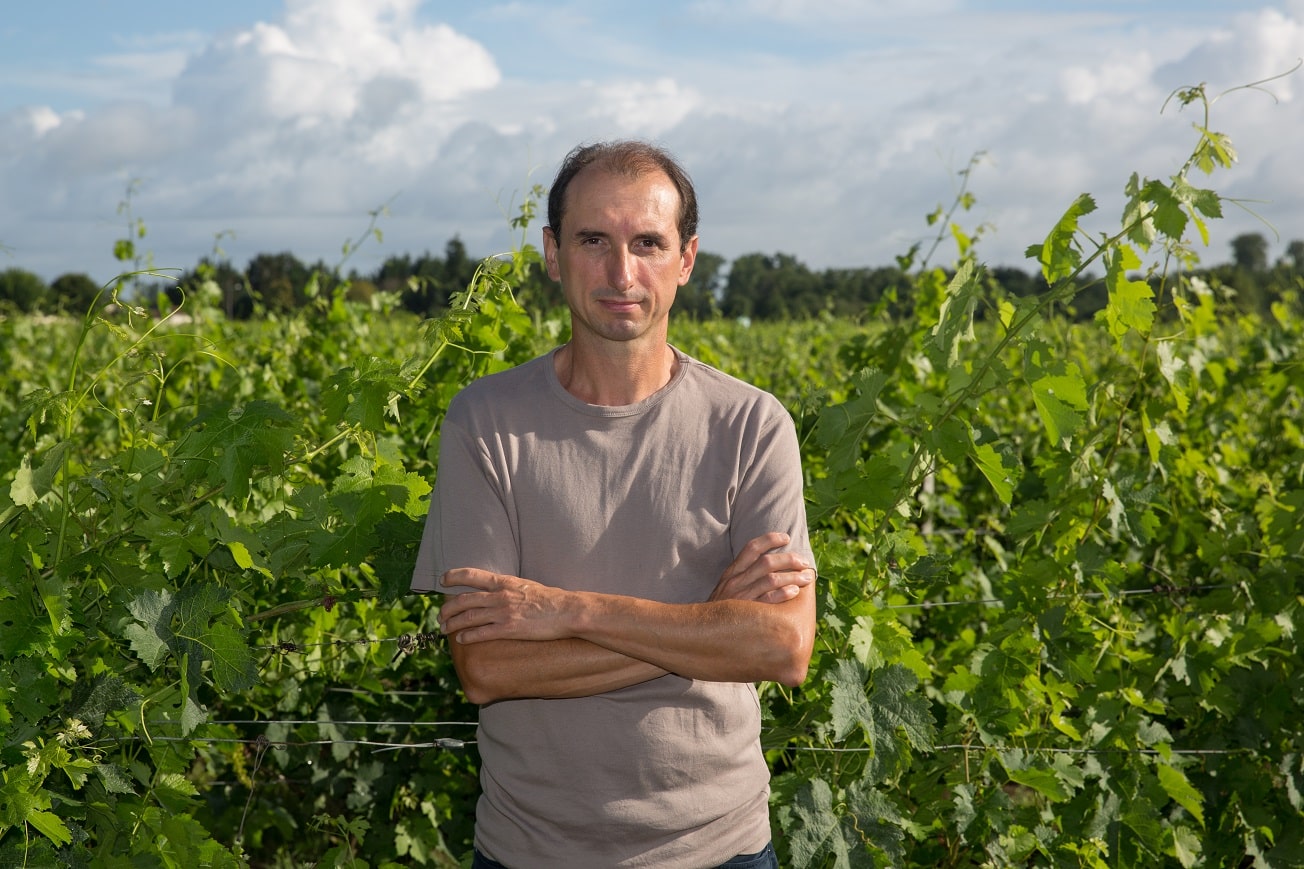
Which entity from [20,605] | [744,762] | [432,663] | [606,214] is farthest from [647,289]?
[432,663]

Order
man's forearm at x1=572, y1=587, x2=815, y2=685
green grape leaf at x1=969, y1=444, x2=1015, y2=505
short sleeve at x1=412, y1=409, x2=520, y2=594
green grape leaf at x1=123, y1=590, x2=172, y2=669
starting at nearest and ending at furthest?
1. man's forearm at x1=572, y1=587, x2=815, y2=685
2. short sleeve at x1=412, y1=409, x2=520, y2=594
3. green grape leaf at x1=123, y1=590, x2=172, y2=669
4. green grape leaf at x1=969, y1=444, x2=1015, y2=505

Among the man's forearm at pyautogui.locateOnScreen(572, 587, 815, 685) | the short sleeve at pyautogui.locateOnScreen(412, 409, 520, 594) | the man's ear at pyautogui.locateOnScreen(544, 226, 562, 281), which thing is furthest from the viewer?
the man's ear at pyautogui.locateOnScreen(544, 226, 562, 281)

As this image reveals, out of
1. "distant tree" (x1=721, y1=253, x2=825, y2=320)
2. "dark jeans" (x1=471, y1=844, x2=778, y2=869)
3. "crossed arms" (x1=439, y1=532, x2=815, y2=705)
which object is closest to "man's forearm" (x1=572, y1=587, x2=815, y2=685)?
"crossed arms" (x1=439, y1=532, x2=815, y2=705)

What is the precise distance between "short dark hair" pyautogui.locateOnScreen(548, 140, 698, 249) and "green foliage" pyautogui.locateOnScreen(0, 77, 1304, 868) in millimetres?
496

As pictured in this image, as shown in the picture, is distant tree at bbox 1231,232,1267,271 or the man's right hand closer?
the man's right hand

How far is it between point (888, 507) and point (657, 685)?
0.72 meters

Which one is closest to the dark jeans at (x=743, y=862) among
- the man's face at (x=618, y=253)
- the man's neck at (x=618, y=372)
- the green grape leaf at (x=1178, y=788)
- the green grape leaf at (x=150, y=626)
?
the green grape leaf at (x=150, y=626)

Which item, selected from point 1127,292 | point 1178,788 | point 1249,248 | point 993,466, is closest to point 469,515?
point 993,466

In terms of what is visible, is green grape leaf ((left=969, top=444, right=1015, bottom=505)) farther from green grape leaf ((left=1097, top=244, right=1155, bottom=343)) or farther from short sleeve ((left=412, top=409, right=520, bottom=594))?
short sleeve ((left=412, top=409, right=520, bottom=594))

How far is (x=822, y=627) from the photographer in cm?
258

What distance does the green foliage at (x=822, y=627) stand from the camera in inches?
87.7

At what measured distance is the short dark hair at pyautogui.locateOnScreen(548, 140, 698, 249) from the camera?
7.07ft

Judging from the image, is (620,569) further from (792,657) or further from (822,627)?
(822,627)

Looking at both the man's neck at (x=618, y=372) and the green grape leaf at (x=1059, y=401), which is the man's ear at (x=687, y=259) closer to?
the man's neck at (x=618, y=372)
